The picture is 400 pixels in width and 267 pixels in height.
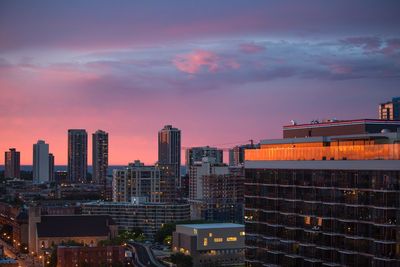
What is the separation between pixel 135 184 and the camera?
17550 centimetres

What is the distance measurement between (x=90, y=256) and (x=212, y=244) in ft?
59.2

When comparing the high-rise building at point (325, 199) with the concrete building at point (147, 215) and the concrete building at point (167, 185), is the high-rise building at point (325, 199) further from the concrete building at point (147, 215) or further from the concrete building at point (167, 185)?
the concrete building at point (167, 185)

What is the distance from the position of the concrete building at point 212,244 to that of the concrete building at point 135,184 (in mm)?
66745

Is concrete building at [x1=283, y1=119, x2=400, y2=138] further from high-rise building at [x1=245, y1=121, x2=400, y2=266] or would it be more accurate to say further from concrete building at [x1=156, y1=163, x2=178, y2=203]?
concrete building at [x1=156, y1=163, x2=178, y2=203]

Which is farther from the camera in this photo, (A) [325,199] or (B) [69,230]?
(B) [69,230]

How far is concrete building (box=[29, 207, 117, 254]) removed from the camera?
11856 cm

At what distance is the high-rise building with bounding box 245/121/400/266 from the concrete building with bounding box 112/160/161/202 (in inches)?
4630

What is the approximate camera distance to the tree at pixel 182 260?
97.9 meters

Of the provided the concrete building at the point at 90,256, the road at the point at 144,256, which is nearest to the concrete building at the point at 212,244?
the road at the point at 144,256

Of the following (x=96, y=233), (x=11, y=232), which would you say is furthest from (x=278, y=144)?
(x=11, y=232)

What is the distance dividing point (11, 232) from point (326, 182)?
117 m

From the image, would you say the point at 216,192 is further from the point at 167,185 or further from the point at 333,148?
the point at 333,148

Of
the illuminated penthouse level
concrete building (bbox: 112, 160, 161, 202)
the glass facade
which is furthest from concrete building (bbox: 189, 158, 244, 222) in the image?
the illuminated penthouse level

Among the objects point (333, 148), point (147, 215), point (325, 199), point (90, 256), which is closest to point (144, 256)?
point (90, 256)
